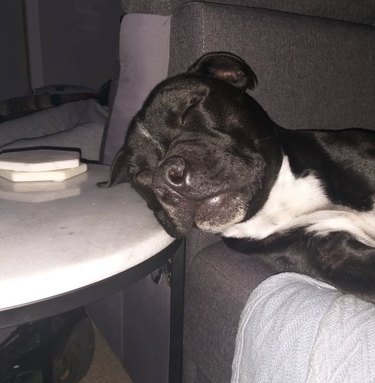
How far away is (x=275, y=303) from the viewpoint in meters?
1.19

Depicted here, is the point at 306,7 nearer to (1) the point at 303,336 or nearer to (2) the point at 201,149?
(2) the point at 201,149

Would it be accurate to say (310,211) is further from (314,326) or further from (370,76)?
(370,76)

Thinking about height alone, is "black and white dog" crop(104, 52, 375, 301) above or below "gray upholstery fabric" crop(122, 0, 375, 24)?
below

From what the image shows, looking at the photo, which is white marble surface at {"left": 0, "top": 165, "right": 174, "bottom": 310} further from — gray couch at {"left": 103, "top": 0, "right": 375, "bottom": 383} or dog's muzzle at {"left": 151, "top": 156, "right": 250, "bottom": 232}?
gray couch at {"left": 103, "top": 0, "right": 375, "bottom": 383}

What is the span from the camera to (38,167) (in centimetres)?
148

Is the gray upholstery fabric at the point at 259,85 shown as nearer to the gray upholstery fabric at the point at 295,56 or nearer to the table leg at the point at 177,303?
the gray upholstery fabric at the point at 295,56

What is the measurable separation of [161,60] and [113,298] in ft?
4.28

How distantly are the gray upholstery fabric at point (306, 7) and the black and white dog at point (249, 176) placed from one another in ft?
0.94

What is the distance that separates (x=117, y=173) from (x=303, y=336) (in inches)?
35.6

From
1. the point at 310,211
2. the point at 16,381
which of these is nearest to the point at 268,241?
the point at 310,211

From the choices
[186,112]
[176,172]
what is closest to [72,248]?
[176,172]

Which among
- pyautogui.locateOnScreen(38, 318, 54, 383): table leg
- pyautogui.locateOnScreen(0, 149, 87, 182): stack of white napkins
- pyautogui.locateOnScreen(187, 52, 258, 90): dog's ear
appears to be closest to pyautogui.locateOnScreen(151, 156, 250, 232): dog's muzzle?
pyautogui.locateOnScreen(0, 149, 87, 182): stack of white napkins

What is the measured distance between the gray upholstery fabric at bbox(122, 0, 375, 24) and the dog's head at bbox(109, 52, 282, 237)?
0.93ft

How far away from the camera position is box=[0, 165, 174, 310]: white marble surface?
910 millimetres
